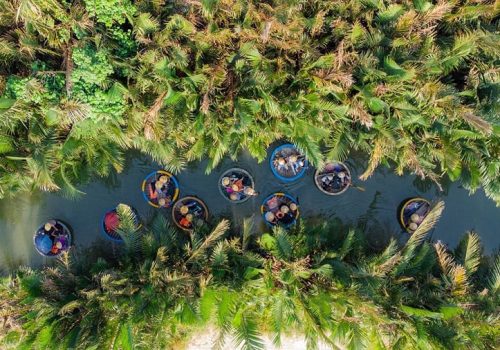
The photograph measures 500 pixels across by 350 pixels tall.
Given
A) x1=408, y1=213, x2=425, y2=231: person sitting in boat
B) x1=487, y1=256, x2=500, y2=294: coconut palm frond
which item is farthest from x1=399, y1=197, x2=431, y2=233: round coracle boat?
x1=487, y1=256, x2=500, y2=294: coconut palm frond

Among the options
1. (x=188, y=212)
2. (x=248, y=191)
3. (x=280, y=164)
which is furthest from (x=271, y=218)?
(x=188, y=212)

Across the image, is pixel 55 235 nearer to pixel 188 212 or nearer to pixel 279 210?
pixel 188 212

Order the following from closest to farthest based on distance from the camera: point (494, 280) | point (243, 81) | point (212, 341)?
point (243, 81), point (494, 280), point (212, 341)

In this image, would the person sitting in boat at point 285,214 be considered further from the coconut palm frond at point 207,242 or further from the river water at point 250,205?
the coconut palm frond at point 207,242

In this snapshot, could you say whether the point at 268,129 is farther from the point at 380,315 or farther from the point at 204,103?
the point at 380,315

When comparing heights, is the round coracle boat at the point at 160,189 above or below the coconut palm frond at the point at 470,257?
above

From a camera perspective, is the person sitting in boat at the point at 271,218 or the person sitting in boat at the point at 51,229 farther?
the person sitting in boat at the point at 271,218

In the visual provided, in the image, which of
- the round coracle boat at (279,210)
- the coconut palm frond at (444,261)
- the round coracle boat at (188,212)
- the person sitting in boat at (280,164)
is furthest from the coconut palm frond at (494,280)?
the round coracle boat at (188,212)
